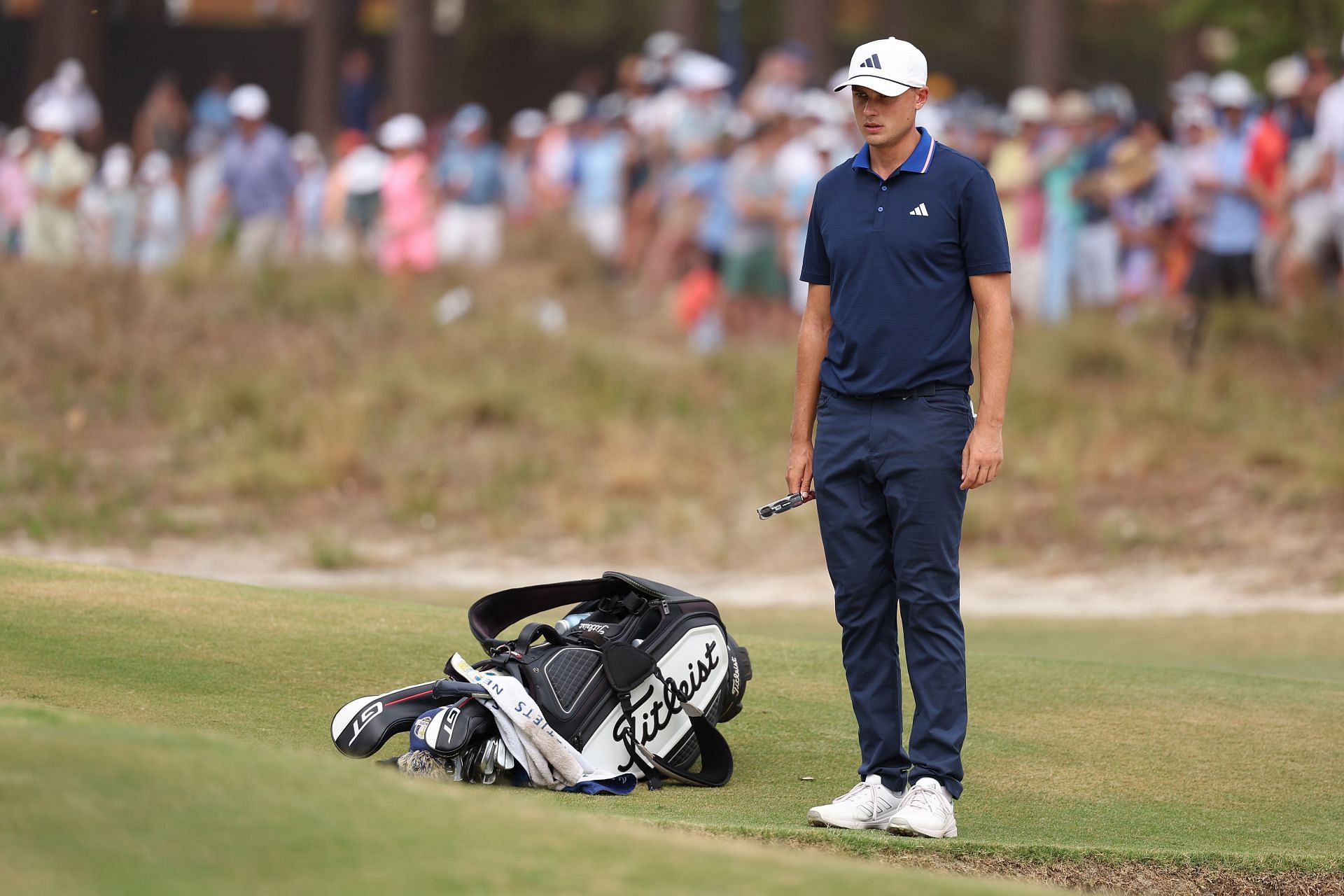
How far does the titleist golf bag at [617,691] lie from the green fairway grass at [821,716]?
15 centimetres

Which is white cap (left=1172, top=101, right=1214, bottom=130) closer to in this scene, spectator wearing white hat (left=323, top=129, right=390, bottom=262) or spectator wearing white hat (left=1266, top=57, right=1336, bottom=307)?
spectator wearing white hat (left=1266, top=57, right=1336, bottom=307)

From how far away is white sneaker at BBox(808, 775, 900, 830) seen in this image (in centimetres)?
452

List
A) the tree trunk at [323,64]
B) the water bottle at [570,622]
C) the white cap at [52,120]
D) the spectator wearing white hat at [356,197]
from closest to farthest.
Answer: the water bottle at [570,622] < the white cap at [52,120] < the spectator wearing white hat at [356,197] < the tree trunk at [323,64]

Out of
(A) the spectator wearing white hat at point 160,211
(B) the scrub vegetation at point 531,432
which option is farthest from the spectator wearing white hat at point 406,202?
(A) the spectator wearing white hat at point 160,211

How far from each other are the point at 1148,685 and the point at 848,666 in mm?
2228

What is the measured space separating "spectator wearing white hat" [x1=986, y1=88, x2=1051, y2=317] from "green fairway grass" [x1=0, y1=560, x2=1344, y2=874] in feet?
34.3

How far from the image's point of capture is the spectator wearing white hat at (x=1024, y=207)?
1728cm

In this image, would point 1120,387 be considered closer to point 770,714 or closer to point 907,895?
point 770,714

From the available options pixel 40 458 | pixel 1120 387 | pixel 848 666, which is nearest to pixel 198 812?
pixel 848 666

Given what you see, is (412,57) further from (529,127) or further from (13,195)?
(13,195)

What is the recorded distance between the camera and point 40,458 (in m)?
13.2

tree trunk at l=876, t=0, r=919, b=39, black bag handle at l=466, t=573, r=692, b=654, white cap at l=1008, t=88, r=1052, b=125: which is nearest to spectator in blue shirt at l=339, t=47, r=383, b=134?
tree trunk at l=876, t=0, r=919, b=39

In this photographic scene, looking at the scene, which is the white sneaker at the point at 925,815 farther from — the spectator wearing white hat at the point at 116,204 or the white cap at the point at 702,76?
the spectator wearing white hat at the point at 116,204

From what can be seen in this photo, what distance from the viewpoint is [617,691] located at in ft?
16.1
